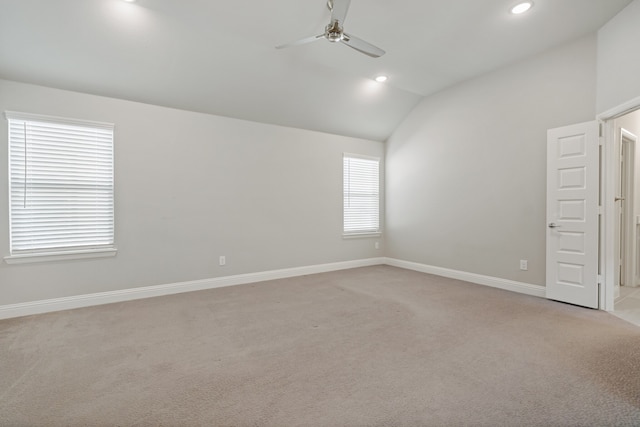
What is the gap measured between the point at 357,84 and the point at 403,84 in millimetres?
774

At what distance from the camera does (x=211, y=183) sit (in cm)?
442

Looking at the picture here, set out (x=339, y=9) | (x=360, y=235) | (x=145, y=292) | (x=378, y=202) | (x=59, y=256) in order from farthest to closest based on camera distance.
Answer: (x=378, y=202)
(x=360, y=235)
(x=145, y=292)
(x=59, y=256)
(x=339, y=9)

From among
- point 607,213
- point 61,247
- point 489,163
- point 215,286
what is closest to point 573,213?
point 607,213

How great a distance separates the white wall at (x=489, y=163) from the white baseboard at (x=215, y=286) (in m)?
0.12

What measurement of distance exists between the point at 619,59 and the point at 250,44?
3888mm

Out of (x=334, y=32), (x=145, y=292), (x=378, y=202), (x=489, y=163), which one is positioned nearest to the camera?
(x=334, y=32)

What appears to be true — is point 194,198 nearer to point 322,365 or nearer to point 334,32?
point 334,32

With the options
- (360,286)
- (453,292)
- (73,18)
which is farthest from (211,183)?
(453,292)

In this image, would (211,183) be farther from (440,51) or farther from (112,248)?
(440,51)

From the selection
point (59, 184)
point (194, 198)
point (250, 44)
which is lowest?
point (194, 198)

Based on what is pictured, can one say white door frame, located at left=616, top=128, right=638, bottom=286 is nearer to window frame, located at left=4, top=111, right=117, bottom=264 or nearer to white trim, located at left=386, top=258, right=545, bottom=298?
white trim, located at left=386, top=258, right=545, bottom=298

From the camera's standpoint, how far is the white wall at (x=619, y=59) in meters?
2.80

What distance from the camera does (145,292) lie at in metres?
3.93

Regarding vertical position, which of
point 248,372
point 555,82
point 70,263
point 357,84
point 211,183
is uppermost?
point 357,84
